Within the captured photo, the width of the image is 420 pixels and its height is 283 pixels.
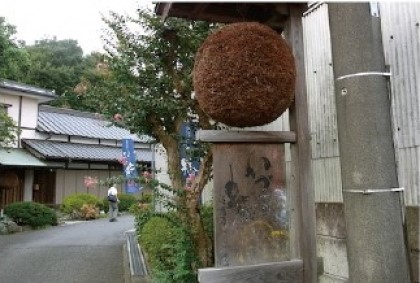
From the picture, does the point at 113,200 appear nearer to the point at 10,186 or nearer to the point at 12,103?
the point at 10,186

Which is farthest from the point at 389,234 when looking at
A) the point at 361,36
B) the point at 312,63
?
the point at 312,63

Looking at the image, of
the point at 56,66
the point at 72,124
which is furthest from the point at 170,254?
the point at 56,66

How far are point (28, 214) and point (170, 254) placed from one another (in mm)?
13931

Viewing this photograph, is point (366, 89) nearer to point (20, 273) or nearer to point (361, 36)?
point (361, 36)

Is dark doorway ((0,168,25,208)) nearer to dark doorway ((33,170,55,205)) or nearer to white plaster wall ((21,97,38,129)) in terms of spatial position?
dark doorway ((33,170,55,205))

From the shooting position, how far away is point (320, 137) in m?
4.09

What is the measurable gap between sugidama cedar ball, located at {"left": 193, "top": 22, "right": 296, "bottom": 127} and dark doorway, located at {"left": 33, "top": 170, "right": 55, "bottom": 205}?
74.7 ft

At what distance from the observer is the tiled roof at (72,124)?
1007 inches

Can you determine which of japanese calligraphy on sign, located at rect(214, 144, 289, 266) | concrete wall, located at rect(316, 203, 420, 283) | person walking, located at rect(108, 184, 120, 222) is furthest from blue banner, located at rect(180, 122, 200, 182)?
person walking, located at rect(108, 184, 120, 222)

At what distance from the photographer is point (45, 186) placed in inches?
916

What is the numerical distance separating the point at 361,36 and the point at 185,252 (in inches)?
156

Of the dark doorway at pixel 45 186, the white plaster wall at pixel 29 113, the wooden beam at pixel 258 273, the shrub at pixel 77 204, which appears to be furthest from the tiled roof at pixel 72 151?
the wooden beam at pixel 258 273

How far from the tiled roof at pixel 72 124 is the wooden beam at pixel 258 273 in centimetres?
2151

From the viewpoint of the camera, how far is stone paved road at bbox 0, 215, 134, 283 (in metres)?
8.36
